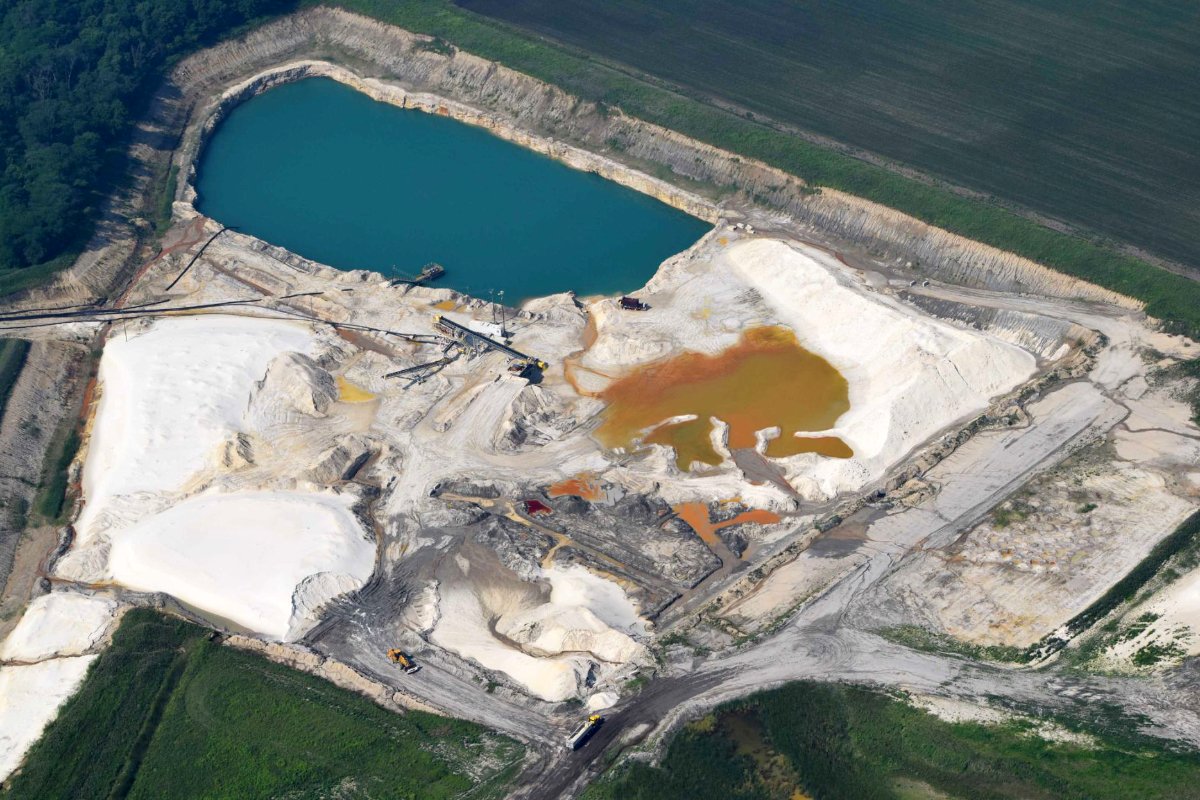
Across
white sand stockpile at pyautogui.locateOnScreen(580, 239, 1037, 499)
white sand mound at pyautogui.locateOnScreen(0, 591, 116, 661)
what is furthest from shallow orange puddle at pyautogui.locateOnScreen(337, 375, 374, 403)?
white sand mound at pyautogui.locateOnScreen(0, 591, 116, 661)

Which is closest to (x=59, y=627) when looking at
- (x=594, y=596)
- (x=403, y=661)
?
(x=403, y=661)

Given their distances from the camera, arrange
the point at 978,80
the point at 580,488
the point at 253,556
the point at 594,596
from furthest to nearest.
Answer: the point at 978,80 → the point at 580,488 → the point at 253,556 → the point at 594,596

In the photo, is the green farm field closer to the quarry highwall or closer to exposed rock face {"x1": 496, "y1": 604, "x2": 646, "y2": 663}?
the quarry highwall

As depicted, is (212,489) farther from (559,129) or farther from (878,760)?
(559,129)

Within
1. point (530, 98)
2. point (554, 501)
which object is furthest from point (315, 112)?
point (554, 501)

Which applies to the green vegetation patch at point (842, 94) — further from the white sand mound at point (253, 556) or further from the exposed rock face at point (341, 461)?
the white sand mound at point (253, 556)

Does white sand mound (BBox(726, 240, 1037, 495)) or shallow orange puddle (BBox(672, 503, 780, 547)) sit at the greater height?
white sand mound (BBox(726, 240, 1037, 495))

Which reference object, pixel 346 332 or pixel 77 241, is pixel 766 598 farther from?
pixel 77 241

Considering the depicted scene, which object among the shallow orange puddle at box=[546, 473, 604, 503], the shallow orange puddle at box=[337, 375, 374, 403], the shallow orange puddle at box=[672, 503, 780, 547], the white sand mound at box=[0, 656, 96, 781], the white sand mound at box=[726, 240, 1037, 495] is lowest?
the white sand mound at box=[0, 656, 96, 781]
